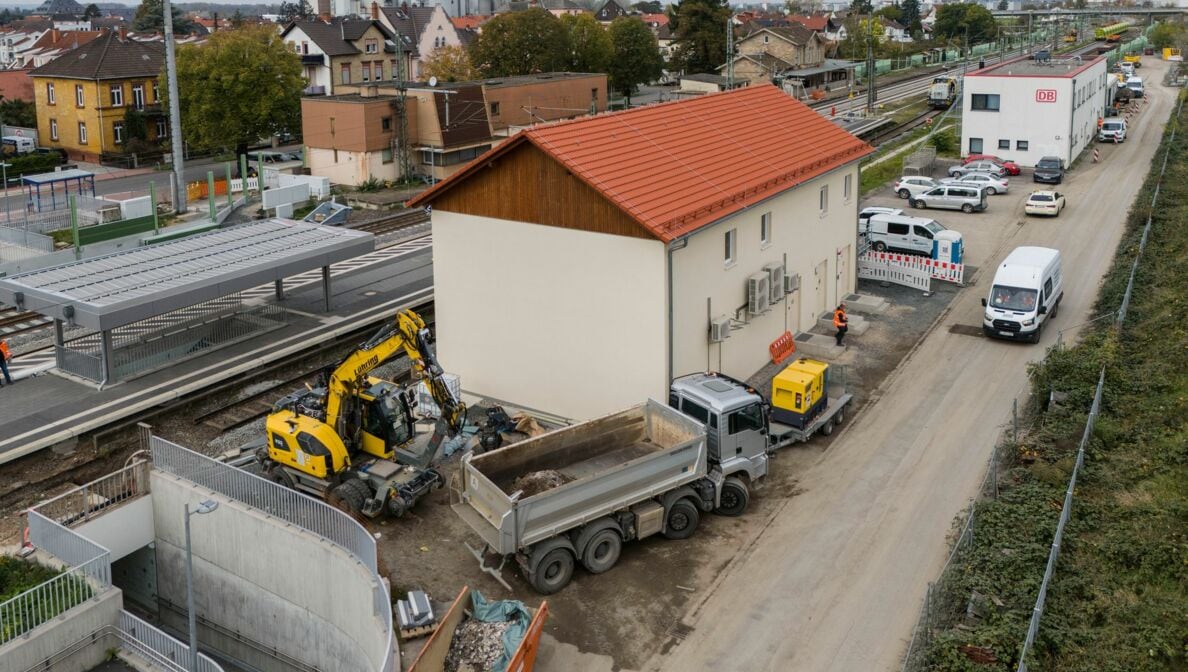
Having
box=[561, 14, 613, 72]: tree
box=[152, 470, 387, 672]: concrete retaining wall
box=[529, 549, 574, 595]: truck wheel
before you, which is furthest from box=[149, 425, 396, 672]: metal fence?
box=[561, 14, 613, 72]: tree

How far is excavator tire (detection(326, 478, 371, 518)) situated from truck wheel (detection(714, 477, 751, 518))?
701cm

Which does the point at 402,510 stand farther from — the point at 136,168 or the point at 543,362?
the point at 136,168

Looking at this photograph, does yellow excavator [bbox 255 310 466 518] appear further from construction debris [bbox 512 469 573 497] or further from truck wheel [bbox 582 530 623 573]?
truck wheel [bbox 582 530 623 573]

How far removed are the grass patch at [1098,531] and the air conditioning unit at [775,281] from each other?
6.61 m

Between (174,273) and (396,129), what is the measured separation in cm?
3297

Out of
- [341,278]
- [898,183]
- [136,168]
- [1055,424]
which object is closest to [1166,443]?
[1055,424]

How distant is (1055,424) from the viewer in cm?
2423

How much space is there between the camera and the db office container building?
57219 millimetres

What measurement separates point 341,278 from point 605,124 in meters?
16.8

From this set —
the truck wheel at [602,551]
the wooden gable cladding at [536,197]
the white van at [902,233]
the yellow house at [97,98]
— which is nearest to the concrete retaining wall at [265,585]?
the truck wheel at [602,551]

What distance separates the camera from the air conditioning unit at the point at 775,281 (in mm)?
28578

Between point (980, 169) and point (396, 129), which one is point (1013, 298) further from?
point (396, 129)

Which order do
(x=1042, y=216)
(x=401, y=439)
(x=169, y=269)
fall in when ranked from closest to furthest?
(x=401, y=439), (x=169, y=269), (x=1042, y=216)

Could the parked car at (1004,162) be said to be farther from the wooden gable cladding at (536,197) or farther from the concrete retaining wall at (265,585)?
the concrete retaining wall at (265,585)
